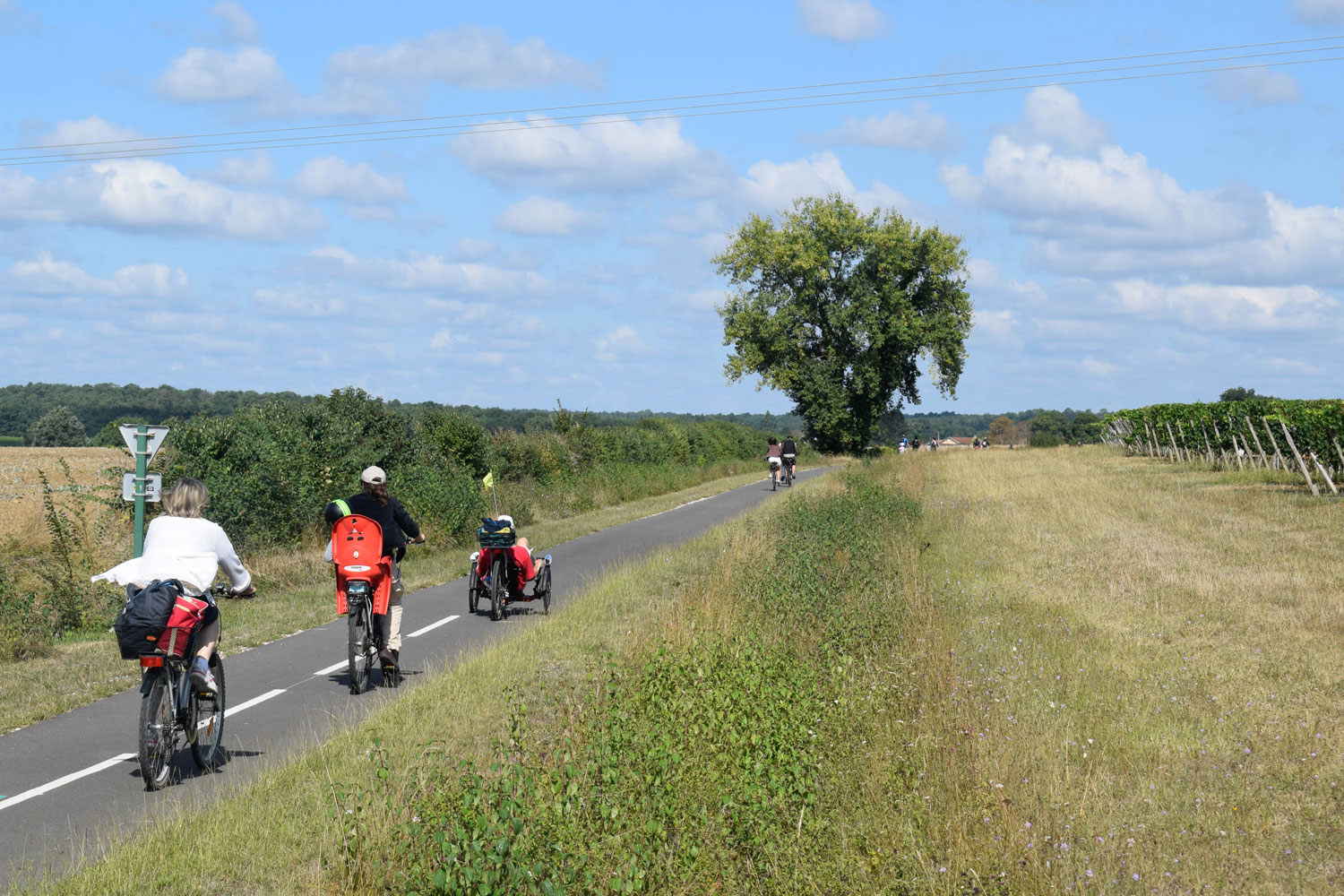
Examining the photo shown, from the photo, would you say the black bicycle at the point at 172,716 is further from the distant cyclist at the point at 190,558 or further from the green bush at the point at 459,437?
the green bush at the point at 459,437

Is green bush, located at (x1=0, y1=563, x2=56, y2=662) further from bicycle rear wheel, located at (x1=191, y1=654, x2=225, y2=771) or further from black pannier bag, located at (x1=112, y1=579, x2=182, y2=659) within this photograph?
black pannier bag, located at (x1=112, y1=579, x2=182, y2=659)

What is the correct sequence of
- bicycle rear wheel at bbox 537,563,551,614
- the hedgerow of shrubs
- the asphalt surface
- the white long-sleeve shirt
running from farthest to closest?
the hedgerow of shrubs < bicycle rear wheel at bbox 537,563,551,614 < the white long-sleeve shirt < the asphalt surface

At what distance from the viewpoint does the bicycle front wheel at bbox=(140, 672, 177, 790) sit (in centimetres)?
679

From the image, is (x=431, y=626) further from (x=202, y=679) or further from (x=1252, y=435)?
(x=1252, y=435)

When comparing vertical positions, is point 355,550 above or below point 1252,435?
below

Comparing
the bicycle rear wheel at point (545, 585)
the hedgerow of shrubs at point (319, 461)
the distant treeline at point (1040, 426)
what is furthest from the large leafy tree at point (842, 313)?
the bicycle rear wheel at point (545, 585)

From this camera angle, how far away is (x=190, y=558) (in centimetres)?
704

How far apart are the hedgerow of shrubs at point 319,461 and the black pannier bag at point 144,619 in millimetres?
13051

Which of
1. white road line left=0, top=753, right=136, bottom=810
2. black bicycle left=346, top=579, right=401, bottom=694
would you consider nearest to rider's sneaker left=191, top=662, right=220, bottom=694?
white road line left=0, top=753, right=136, bottom=810

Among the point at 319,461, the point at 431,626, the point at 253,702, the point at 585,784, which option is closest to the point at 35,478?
the point at 319,461

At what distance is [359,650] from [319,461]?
12784mm

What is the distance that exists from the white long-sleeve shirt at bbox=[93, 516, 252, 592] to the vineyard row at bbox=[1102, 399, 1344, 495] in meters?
25.7

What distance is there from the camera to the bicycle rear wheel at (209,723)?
24.0 feet

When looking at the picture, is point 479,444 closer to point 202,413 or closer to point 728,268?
point 202,413
